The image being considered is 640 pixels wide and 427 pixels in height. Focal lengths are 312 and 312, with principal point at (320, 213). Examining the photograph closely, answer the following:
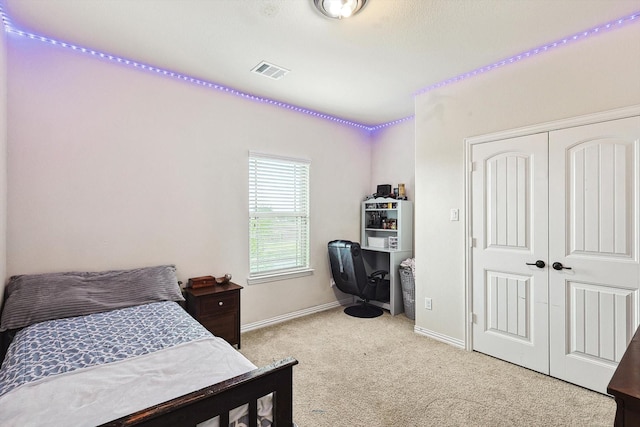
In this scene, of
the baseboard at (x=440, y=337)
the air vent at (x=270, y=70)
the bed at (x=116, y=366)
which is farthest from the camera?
the baseboard at (x=440, y=337)

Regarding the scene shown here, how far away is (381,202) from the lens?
4.38 m

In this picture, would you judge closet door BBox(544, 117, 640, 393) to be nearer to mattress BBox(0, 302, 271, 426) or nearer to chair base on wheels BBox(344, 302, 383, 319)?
chair base on wheels BBox(344, 302, 383, 319)

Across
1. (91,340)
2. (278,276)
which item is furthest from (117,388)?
(278,276)

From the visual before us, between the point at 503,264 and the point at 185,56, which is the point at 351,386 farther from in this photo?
the point at 185,56

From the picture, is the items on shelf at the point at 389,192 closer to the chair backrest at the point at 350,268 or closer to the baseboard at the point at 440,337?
the chair backrest at the point at 350,268

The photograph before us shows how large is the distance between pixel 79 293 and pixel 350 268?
8.51 ft

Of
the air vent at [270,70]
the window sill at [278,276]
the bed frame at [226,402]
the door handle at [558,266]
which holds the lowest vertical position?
the window sill at [278,276]

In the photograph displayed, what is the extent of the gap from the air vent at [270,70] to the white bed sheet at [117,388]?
2.35 meters

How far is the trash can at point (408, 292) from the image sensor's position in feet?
12.5

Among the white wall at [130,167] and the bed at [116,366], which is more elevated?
the white wall at [130,167]

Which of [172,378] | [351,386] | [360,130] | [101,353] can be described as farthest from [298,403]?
[360,130]

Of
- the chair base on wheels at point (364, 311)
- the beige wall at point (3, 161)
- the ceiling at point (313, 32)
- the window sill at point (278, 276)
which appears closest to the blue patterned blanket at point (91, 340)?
the beige wall at point (3, 161)

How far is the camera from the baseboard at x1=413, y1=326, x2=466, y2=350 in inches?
120

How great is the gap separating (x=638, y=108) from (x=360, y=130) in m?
3.06
